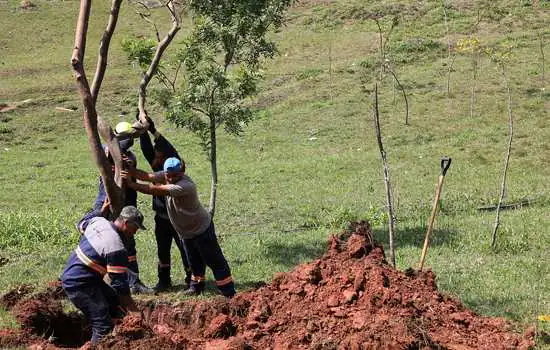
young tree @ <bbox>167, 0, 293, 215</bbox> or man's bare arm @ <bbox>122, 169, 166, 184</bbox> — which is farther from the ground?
young tree @ <bbox>167, 0, 293, 215</bbox>

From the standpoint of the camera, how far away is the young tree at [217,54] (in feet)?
35.5

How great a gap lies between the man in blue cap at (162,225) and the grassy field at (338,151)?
0.63 metres

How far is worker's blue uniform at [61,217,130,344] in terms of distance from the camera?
623 cm

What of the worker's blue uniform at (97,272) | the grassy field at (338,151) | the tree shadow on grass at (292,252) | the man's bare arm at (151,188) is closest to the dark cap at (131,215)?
the worker's blue uniform at (97,272)

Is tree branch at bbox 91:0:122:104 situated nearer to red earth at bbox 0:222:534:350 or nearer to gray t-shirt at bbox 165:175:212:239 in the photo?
gray t-shirt at bbox 165:175:212:239

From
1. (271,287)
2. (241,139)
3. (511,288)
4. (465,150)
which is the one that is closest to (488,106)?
(465,150)

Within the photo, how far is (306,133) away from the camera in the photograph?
23031mm

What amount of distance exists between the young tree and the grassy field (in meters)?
2.31

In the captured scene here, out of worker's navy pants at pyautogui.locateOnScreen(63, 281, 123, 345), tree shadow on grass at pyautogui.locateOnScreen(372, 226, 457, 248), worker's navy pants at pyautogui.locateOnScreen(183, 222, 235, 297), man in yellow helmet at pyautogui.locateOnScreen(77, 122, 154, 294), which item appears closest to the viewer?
worker's navy pants at pyautogui.locateOnScreen(63, 281, 123, 345)

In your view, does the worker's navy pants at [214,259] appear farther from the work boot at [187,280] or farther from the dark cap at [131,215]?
the dark cap at [131,215]

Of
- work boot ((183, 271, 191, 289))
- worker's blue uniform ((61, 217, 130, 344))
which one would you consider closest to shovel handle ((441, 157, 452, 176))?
work boot ((183, 271, 191, 289))

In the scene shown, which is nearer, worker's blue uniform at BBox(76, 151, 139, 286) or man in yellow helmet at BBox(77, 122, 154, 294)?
man in yellow helmet at BBox(77, 122, 154, 294)

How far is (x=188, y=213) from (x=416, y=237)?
4.94 m

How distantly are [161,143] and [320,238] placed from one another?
4.19 meters
